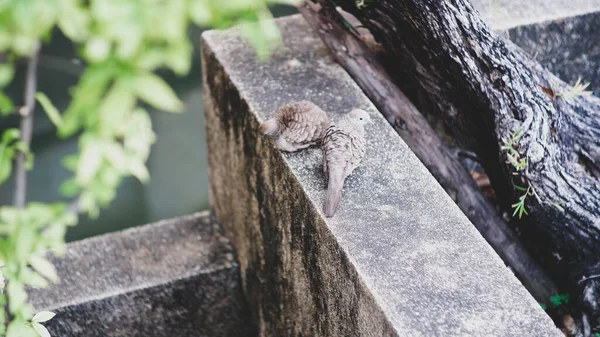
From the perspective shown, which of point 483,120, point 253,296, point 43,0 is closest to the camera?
point 43,0

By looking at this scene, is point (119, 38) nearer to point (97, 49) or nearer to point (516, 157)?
point (97, 49)

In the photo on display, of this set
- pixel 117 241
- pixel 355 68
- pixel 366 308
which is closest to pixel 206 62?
pixel 355 68

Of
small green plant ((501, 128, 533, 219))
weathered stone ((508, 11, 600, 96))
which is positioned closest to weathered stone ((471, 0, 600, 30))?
weathered stone ((508, 11, 600, 96))

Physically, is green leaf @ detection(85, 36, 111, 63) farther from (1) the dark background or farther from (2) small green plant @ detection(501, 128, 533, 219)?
(1) the dark background

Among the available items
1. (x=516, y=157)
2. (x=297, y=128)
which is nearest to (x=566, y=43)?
(x=516, y=157)

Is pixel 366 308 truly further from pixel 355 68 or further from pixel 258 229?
pixel 355 68

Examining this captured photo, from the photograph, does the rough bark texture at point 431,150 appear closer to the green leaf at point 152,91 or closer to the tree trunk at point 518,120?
the tree trunk at point 518,120
